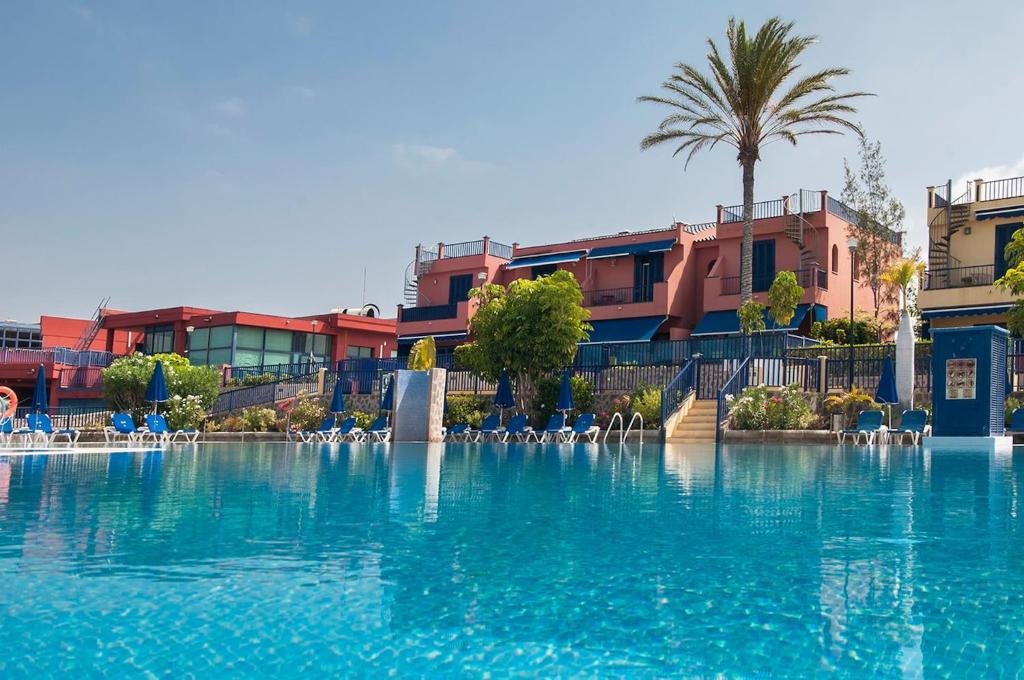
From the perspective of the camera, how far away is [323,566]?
4777mm

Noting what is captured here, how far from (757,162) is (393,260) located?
829 inches

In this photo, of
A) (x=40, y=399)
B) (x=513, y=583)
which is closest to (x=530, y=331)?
(x=40, y=399)

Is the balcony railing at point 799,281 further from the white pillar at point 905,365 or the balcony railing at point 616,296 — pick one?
the white pillar at point 905,365

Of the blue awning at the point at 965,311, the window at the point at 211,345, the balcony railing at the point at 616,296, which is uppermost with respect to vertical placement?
the balcony railing at the point at 616,296

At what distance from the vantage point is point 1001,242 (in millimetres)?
31797

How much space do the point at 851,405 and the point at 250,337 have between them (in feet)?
98.9

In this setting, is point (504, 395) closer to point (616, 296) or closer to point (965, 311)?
point (616, 296)

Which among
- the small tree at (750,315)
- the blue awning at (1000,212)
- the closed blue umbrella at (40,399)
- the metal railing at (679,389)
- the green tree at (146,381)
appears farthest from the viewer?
the green tree at (146,381)

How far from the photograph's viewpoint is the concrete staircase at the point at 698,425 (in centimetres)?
2181

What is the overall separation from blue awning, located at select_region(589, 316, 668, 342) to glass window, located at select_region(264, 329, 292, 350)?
52.0 feet

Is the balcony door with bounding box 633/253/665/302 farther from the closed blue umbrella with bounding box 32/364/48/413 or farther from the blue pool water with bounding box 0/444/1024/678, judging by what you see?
the blue pool water with bounding box 0/444/1024/678

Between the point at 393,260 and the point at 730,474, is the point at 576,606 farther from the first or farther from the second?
the point at 393,260

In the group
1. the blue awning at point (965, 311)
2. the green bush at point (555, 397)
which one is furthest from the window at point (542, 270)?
the blue awning at point (965, 311)

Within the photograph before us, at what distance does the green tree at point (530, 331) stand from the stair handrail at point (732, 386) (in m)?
5.27
